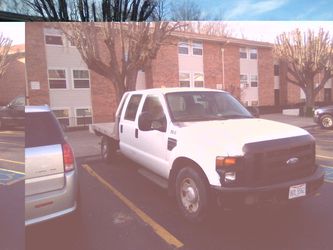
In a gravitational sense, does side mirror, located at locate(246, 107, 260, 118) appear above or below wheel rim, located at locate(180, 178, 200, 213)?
above

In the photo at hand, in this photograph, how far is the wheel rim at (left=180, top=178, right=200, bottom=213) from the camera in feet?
10.9

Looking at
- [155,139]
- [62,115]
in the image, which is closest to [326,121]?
[155,139]

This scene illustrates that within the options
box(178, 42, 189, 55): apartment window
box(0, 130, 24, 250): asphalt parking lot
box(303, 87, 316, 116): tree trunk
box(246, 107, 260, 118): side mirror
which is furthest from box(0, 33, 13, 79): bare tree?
box(303, 87, 316, 116): tree trunk

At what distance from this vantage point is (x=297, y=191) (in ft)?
10.3

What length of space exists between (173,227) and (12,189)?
5.99ft

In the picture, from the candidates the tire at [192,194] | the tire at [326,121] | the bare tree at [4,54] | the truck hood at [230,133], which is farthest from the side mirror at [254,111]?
the bare tree at [4,54]

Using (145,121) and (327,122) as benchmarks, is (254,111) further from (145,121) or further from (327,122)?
(327,122)

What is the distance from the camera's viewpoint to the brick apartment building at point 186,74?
4616mm

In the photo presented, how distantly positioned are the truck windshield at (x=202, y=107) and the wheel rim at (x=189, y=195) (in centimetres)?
86

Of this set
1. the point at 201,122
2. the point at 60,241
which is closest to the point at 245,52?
the point at 201,122

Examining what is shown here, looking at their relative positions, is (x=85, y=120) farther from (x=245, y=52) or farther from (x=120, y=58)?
(x=245, y=52)

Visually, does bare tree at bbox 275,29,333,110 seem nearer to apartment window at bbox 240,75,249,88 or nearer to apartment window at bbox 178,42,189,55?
apartment window at bbox 240,75,249,88

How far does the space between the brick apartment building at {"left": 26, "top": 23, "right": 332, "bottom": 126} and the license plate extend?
2027 mm

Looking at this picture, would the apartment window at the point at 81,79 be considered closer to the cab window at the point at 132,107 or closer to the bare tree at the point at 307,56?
the cab window at the point at 132,107
